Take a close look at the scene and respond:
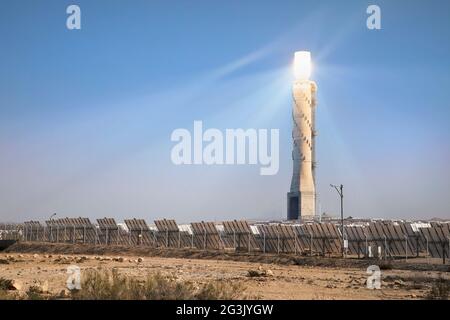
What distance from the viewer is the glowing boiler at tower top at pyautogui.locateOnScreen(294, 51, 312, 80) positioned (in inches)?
3059

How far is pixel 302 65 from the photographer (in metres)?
78.3

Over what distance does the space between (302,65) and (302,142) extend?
10.3 meters

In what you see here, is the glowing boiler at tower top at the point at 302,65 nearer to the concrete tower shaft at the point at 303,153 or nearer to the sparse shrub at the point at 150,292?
the concrete tower shaft at the point at 303,153

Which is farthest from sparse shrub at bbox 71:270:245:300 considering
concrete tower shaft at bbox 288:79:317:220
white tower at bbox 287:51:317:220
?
Answer: white tower at bbox 287:51:317:220

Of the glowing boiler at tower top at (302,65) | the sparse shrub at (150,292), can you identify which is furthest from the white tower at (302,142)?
the sparse shrub at (150,292)

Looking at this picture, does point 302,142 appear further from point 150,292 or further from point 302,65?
point 150,292

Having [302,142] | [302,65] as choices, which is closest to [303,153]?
[302,142]

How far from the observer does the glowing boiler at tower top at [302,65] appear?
77.7 metres

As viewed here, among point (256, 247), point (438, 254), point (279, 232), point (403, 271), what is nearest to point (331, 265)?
point (403, 271)
